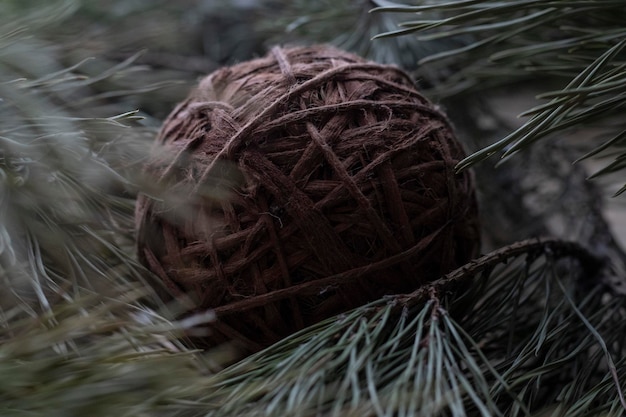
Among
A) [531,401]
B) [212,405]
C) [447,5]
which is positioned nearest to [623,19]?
[447,5]

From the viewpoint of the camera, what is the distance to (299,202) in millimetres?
371

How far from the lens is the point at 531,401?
0.38 m

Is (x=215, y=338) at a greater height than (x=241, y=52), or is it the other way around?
(x=241, y=52)

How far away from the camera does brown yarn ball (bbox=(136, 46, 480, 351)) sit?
0.37 meters

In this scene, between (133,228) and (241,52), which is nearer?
(133,228)

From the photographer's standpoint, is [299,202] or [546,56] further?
[546,56]

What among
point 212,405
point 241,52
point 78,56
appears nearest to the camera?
point 212,405

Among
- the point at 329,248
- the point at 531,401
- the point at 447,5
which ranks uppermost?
the point at 447,5

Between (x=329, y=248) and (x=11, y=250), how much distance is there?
0.16 meters

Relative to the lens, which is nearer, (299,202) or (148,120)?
(299,202)

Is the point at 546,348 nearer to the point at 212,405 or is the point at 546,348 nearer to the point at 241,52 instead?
the point at 212,405

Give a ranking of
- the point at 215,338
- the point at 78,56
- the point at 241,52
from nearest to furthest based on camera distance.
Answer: the point at 215,338 < the point at 78,56 < the point at 241,52

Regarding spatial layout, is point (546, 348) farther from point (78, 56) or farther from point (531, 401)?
point (78, 56)

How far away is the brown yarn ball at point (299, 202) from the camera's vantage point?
0.37 metres
